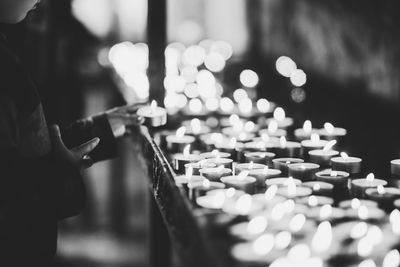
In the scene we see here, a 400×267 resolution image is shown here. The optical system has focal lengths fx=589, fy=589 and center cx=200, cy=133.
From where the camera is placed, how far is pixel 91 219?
7.70 m

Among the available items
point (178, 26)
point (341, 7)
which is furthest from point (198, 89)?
point (178, 26)

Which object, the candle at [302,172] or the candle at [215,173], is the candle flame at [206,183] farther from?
the candle at [302,172]

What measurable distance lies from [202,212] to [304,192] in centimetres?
37

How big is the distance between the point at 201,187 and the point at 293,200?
0.28 metres

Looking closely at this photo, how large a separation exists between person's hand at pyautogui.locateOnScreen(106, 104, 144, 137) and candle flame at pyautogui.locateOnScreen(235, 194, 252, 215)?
1.26m

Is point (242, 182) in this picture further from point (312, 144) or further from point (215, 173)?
point (312, 144)

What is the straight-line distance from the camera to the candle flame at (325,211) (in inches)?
62.3

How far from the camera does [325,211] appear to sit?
5.26 feet

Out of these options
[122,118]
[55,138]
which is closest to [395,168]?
[55,138]

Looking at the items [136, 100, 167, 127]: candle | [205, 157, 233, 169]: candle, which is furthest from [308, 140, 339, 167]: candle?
[136, 100, 167, 127]: candle

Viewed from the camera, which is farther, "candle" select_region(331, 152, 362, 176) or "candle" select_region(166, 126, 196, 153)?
"candle" select_region(166, 126, 196, 153)

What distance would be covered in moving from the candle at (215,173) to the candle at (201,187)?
0.09 m

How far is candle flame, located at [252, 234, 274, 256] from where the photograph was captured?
1.33 meters

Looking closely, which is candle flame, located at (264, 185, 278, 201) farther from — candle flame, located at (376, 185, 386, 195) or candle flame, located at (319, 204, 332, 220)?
candle flame, located at (376, 185, 386, 195)
